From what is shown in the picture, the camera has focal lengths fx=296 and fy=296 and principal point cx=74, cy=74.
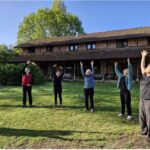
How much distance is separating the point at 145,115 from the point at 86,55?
92.8 feet

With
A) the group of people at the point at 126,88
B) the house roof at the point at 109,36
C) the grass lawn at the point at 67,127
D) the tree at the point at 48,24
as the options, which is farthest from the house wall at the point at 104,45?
the group of people at the point at 126,88

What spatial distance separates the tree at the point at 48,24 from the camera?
197 feet

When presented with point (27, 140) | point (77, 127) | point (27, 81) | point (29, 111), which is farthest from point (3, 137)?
point (27, 81)

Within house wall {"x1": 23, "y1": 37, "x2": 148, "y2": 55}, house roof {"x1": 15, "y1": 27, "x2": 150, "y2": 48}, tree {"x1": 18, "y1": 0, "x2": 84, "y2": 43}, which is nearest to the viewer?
house wall {"x1": 23, "y1": 37, "x2": 148, "y2": 55}

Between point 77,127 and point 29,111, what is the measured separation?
9.97 ft

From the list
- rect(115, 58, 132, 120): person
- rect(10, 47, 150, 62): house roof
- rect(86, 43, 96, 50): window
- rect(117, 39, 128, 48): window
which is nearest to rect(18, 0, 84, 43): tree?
rect(10, 47, 150, 62): house roof

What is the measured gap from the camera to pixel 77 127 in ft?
30.4

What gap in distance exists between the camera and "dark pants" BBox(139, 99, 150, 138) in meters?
7.62

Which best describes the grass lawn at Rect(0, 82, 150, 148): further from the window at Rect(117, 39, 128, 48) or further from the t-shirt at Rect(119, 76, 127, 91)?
the window at Rect(117, 39, 128, 48)

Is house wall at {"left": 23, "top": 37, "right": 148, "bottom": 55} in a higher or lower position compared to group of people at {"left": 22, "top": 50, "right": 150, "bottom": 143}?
higher

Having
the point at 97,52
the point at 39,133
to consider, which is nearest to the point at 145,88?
the point at 39,133

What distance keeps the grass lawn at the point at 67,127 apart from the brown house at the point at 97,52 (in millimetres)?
21133

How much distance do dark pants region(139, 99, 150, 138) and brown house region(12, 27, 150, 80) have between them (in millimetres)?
23957

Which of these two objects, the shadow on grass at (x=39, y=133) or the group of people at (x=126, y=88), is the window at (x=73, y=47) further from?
the shadow on grass at (x=39, y=133)
